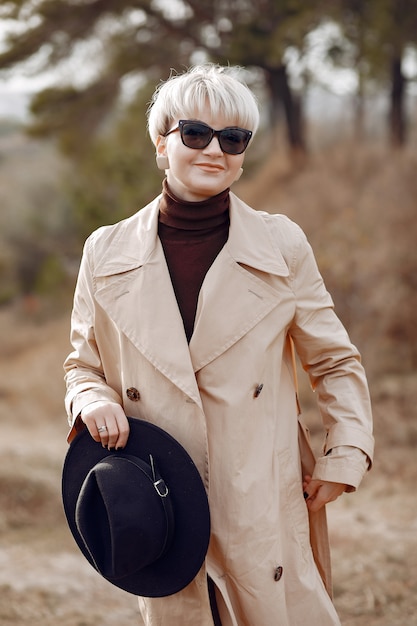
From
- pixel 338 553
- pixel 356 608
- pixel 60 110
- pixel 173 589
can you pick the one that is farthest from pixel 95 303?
pixel 60 110

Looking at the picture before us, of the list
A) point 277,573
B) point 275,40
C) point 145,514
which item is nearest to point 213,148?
point 145,514

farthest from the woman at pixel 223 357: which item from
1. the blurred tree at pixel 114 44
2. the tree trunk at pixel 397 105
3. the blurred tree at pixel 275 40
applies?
the tree trunk at pixel 397 105

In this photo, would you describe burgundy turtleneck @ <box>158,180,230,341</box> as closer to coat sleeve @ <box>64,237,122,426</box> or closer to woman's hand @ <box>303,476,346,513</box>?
coat sleeve @ <box>64,237,122,426</box>

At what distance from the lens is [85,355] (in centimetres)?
204

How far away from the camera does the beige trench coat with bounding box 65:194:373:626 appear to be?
188 centimetres

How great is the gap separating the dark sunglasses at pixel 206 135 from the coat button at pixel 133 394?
0.63 meters

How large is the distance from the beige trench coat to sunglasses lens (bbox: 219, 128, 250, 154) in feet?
0.58

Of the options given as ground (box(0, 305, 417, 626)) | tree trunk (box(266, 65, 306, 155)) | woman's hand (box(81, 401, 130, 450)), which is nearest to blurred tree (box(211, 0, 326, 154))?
tree trunk (box(266, 65, 306, 155))

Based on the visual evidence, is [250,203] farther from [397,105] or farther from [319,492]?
[319,492]

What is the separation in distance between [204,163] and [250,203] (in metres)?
12.8

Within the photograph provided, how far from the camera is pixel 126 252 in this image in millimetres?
1981

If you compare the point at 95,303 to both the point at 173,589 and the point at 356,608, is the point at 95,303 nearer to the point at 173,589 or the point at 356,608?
the point at 173,589

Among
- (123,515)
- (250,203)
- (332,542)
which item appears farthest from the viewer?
(250,203)

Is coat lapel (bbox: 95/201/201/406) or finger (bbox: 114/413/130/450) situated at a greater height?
coat lapel (bbox: 95/201/201/406)
